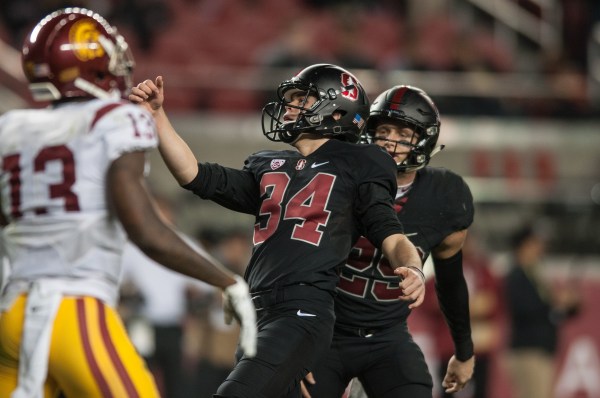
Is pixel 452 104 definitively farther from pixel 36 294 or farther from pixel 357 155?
pixel 36 294

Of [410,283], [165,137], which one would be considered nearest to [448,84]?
[165,137]

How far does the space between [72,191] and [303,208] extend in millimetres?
1104

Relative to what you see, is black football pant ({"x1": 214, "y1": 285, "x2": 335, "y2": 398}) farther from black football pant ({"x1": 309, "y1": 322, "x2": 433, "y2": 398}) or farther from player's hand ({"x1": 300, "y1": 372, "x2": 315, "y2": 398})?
black football pant ({"x1": 309, "y1": 322, "x2": 433, "y2": 398})

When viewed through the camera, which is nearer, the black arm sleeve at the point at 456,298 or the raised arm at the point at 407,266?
the raised arm at the point at 407,266

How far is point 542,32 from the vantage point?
14500 mm

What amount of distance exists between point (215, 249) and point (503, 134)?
3850 millimetres

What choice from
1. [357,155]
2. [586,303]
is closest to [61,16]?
[357,155]

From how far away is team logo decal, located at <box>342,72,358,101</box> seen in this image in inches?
190

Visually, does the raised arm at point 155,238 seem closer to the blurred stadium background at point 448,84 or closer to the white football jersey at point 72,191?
the white football jersey at point 72,191

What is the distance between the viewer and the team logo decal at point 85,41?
388 centimetres

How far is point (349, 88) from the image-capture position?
15.9 feet

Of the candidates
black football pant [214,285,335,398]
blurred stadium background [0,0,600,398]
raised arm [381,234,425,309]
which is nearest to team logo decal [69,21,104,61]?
black football pant [214,285,335,398]

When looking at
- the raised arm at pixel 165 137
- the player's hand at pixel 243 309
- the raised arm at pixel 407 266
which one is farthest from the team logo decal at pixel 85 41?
the raised arm at pixel 407 266

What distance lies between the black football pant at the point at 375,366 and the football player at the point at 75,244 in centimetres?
120
